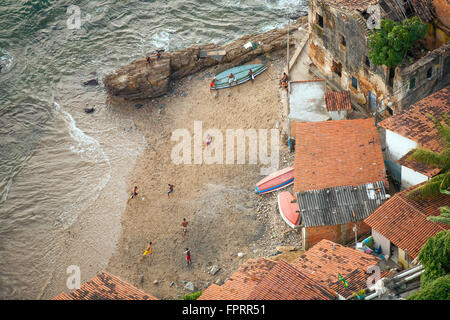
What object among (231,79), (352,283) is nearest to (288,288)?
(352,283)

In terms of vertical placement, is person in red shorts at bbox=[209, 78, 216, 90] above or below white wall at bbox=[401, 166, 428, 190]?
below

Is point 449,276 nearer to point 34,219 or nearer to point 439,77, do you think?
point 439,77

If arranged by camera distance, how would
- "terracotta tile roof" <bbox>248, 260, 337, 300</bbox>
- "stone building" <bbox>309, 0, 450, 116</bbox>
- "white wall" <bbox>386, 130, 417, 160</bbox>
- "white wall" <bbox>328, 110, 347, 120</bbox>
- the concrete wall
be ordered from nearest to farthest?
"terracotta tile roof" <bbox>248, 260, 337, 300</bbox>
the concrete wall
"white wall" <bbox>386, 130, 417, 160</bbox>
"stone building" <bbox>309, 0, 450, 116</bbox>
"white wall" <bbox>328, 110, 347, 120</bbox>

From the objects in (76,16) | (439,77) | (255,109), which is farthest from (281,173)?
(76,16)

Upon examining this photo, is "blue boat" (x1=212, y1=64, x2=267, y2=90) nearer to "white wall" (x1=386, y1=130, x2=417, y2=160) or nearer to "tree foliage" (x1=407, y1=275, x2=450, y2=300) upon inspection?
"white wall" (x1=386, y1=130, x2=417, y2=160)

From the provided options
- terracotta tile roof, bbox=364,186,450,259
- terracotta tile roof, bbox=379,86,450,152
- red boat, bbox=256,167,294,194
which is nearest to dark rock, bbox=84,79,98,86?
red boat, bbox=256,167,294,194

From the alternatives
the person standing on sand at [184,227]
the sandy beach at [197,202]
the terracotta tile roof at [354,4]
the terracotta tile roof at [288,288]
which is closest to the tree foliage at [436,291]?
the terracotta tile roof at [288,288]
